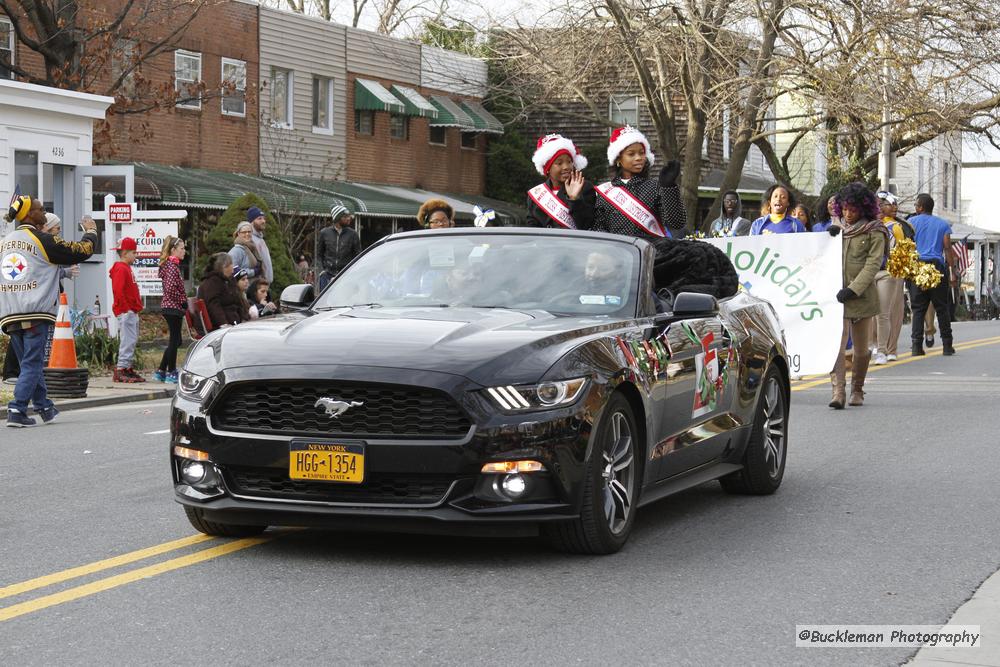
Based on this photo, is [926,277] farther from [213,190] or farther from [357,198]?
[357,198]

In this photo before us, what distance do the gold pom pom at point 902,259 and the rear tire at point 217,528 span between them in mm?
13649

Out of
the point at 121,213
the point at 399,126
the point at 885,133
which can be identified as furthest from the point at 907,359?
the point at 399,126

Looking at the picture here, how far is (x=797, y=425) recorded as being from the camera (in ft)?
41.5

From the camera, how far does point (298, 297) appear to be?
25.6 feet

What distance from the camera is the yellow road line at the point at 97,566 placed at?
6.12 meters

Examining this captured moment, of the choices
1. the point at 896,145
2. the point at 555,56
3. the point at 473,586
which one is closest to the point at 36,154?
the point at 555,56

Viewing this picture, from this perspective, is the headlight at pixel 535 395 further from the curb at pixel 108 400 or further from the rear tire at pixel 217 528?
the curb at pixel 108 400

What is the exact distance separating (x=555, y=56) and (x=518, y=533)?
24.8 meters

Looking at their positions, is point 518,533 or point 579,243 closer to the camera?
point 518,533

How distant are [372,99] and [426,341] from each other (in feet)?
110

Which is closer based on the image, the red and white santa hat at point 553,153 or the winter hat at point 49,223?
the red and white santa hat at point 553,153

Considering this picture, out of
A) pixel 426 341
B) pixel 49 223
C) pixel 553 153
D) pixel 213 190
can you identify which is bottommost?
pixel 426 341

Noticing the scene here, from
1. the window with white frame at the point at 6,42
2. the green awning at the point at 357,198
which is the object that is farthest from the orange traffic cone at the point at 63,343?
the green awning at the point at 357,198

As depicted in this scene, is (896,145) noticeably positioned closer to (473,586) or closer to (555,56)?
(555,56)
